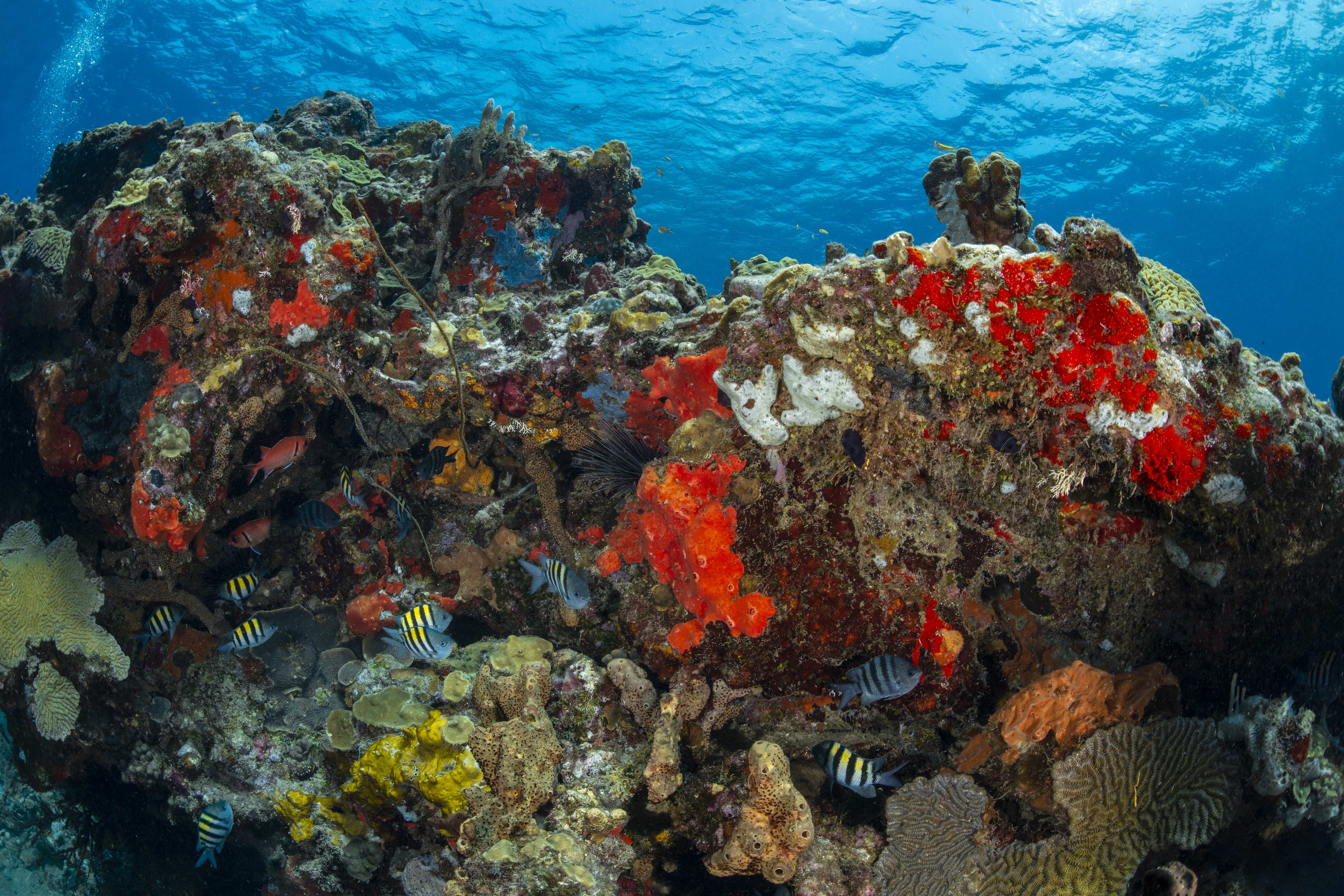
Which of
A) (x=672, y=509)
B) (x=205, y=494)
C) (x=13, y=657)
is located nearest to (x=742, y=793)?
(x=672, y=509)

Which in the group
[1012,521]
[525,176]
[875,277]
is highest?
[525,176]

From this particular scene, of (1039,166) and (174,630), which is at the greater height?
(1039,166)

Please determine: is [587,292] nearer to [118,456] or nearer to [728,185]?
[118,456]

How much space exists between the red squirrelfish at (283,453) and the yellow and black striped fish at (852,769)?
11.8ft

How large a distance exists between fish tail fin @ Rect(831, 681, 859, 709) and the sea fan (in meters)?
1.69

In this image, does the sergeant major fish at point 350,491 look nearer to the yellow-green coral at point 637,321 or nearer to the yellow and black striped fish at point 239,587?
the yellow and black striped fish at point 239,587

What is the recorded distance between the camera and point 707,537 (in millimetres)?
3156

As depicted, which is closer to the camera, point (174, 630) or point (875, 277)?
point (875, 277)

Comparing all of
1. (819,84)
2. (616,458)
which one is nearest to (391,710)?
(616,458)

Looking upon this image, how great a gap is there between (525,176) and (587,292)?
178 cm

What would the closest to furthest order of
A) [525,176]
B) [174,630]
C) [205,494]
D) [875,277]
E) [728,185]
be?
[875,277] < [205,494] < [174,630] < [525,176] < [728,185]

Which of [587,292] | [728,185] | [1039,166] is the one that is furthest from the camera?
[728,185]

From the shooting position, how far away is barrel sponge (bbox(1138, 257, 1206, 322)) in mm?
2680

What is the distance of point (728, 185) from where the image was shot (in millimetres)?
34844
